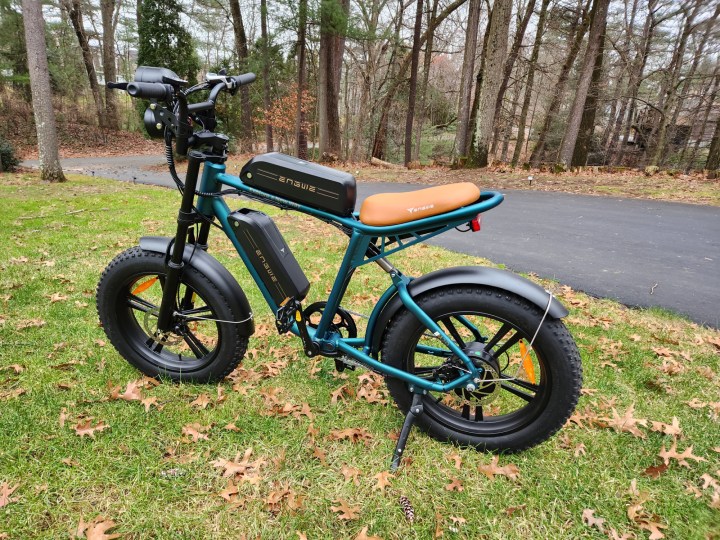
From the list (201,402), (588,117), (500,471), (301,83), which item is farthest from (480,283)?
(588,117)

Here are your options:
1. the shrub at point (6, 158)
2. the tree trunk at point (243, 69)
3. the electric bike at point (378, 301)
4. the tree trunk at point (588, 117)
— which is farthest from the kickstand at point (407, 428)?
the tree trunk at point (588, 117)

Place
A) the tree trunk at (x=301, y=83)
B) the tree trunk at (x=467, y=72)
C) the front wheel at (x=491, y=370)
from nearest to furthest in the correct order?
the front wheel at (x=491, y=370) < the tree trunk at (x=301, y=83) < the tree trunk at (x=467, y=72)

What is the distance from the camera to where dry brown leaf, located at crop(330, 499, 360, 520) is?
1.77 meters

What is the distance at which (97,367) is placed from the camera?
8.99 ft

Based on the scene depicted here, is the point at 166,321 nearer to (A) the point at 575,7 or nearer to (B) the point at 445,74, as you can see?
(A) the point at 575,7

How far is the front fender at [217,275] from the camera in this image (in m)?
2.31

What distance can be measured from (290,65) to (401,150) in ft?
24.6

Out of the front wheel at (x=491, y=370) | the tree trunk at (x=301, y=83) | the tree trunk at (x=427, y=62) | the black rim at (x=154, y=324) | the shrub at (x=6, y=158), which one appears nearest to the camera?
the front wheel at (x=491, y=370)

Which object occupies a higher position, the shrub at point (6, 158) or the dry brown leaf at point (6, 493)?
the shrub at point (6, 158)

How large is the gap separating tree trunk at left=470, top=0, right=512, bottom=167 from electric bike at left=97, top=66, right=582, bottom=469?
1180 cm

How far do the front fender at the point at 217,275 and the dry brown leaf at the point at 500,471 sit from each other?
1.48 meters

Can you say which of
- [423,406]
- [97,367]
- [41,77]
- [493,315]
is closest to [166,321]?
[97,367]

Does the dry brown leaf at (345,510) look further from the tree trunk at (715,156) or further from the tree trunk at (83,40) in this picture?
the tree trunk at (83,40)

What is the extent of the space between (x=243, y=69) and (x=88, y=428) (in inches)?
628
